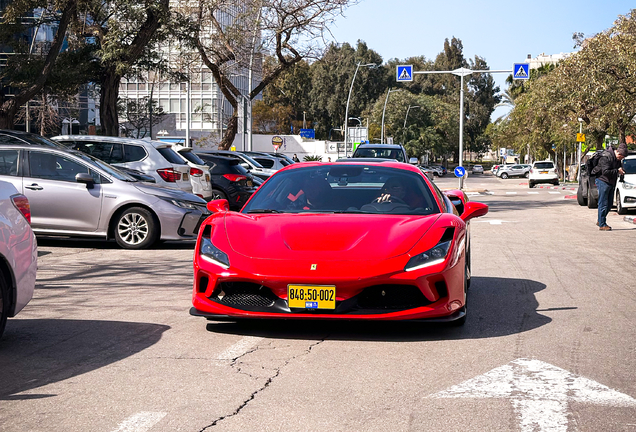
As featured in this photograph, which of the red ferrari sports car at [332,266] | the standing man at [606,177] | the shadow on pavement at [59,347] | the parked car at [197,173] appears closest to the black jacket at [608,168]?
the standing man at [606,177]

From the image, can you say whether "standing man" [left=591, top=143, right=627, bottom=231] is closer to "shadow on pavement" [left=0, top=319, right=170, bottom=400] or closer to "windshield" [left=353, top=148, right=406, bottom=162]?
"windshield" [left=353, top=148, right=406, bottom=162]

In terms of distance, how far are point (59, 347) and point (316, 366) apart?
1.95 metres

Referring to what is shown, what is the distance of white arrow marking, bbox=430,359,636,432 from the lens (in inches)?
173

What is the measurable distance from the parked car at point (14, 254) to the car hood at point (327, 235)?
1519mm

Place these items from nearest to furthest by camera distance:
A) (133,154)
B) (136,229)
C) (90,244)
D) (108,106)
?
1. (136,229)
2. (90,244)
3. (133,154)
4. (108,106)

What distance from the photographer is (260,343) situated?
6223mm

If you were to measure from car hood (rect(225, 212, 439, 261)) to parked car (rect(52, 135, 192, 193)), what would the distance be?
9.37 metres

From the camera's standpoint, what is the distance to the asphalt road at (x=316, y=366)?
439 centimetres

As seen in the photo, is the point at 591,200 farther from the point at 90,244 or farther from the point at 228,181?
the point at 90,244

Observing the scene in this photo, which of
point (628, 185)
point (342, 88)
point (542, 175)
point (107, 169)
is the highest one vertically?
point (342, 88)

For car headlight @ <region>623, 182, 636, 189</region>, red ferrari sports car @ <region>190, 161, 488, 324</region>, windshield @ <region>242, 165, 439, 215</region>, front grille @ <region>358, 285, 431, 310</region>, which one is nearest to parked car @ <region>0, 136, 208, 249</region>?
windshield @ <region>242, 165, 439, 215</region>

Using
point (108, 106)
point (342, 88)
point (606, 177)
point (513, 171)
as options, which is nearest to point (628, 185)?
point (606, 177)

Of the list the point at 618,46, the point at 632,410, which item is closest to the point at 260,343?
the point at 632,410

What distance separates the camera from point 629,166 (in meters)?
21.9
